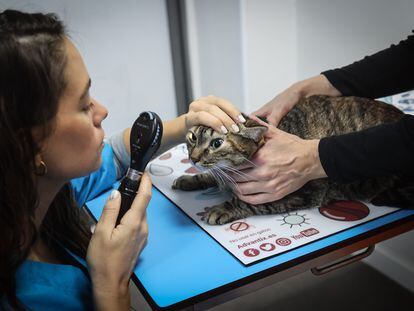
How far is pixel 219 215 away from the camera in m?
0.79

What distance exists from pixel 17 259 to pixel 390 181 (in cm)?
78

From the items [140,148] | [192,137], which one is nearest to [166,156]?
[192,137]

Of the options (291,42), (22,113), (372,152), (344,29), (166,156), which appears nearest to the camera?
(22,113)

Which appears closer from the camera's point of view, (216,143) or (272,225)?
(272,225)

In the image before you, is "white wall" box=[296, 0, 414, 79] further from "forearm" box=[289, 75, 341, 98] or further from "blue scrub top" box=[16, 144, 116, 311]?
"blue scrub top" box=[16, 144, 116, 311]

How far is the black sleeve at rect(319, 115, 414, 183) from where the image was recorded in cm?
72

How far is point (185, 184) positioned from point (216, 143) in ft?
0.45

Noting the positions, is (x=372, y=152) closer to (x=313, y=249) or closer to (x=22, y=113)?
(x=313, y=249)

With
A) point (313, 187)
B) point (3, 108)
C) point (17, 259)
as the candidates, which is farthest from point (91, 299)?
point (313, 187)

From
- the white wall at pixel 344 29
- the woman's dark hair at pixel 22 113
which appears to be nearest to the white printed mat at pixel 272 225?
the woman's dark hair at pixel 22 113

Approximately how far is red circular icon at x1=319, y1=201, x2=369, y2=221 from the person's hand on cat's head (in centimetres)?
27

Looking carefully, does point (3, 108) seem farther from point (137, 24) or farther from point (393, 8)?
point (137, 24)

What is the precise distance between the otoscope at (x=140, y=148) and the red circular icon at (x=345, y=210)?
0.40 m

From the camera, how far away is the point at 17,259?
550 mm
